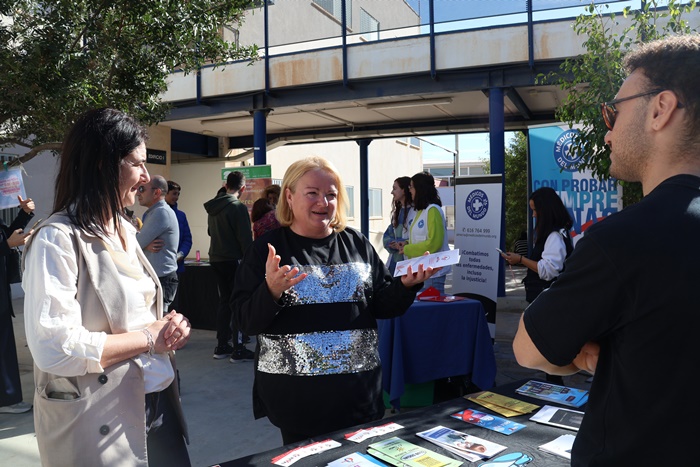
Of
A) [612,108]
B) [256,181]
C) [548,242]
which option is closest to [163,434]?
[612,108]

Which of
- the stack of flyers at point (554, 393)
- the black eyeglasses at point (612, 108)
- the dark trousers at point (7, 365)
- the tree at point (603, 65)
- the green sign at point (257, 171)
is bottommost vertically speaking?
the dark trousers at point (7, 365)

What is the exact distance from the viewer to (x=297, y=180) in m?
2.26

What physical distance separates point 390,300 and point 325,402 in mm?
495

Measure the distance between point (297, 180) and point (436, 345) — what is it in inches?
101

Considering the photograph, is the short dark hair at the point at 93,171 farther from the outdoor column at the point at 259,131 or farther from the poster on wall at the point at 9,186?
the outdoor column at the point at 259,131

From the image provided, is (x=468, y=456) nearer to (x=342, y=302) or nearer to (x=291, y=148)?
(x=342, y=302)

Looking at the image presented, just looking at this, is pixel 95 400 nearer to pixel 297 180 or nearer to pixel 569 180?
pixel 297 180

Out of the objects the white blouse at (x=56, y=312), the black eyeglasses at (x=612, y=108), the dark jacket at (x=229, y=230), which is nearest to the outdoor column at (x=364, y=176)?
the dark jacket at (x=229, y=230)

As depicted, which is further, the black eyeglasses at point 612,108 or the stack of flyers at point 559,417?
the stack of flyers at point 559,417

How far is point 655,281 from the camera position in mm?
977

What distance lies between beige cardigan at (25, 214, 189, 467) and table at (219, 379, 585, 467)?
297 mm

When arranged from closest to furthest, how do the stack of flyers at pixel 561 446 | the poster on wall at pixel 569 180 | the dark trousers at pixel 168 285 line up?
the stack of flyers at pixel 561 446 → the dark trousers at pixel 168 285 → the poster on wall at pixel 569 180

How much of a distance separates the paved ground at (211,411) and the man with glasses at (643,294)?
10.1ft

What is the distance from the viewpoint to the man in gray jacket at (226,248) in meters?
6.07
